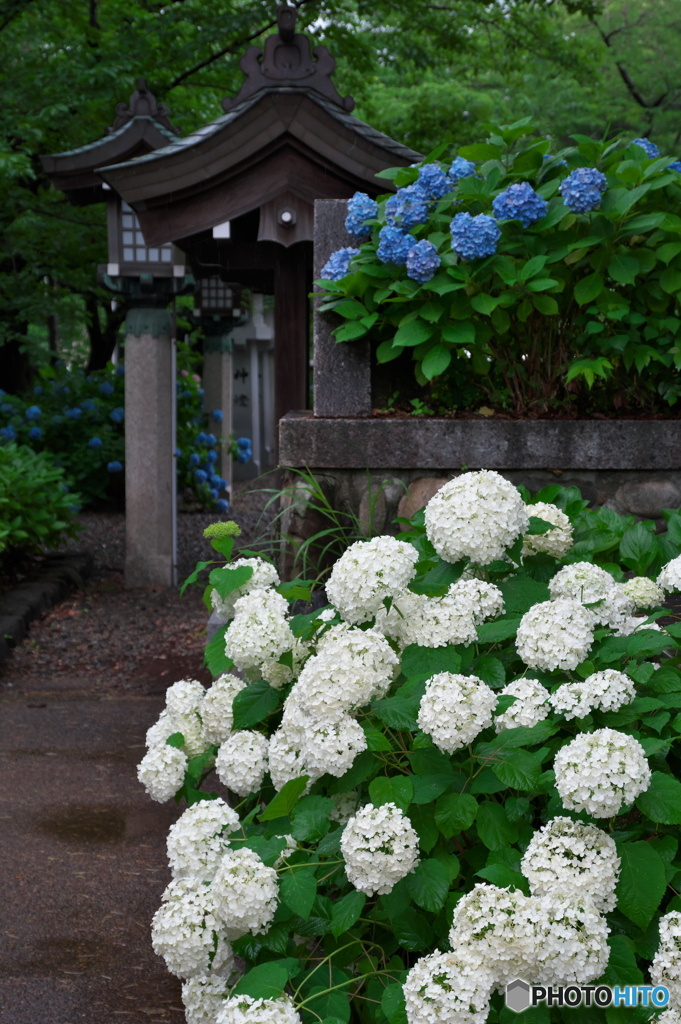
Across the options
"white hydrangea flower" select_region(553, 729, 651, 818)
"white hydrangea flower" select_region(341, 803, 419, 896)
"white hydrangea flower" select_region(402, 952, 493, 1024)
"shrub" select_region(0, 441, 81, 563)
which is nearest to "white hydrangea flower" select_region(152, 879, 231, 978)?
"white hydrangea flower" select_region(341, 803, 419, 896)

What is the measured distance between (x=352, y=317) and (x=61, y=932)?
2.38 metres

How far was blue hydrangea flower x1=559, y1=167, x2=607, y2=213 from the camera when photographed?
11.8 ft

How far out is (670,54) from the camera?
16.4m

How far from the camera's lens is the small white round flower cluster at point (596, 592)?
6.88 feet

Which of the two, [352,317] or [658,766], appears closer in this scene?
[658,766]

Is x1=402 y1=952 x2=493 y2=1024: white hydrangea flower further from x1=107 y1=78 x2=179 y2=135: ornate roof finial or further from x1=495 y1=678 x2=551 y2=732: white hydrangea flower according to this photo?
x1=107 y1=78 x2=179 y2=135: ornate roof finial

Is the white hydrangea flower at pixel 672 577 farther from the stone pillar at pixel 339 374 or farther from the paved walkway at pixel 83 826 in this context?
the stone pillar at pixel 339 374

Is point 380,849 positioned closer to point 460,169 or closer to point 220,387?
point 460,169

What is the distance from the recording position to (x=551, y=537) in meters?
2.43

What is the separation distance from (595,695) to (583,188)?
2.41 metres

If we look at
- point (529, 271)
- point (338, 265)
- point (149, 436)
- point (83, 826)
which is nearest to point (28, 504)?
point (149, 436)

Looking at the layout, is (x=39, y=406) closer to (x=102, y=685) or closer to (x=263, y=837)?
(x=102, y=685)

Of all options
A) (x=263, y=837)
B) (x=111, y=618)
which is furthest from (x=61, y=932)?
(x=111, y=618)

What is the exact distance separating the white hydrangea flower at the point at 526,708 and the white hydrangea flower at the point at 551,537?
634 millimetres
